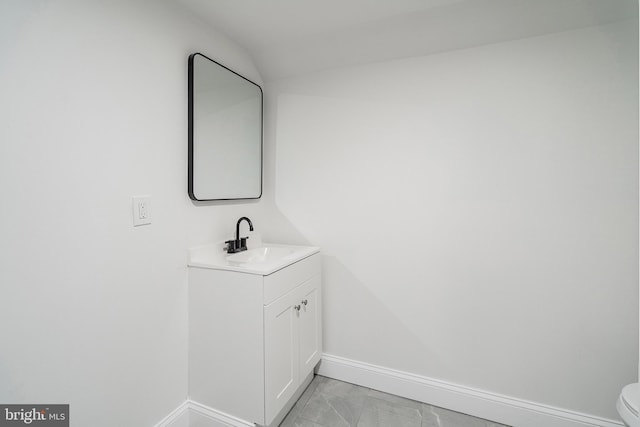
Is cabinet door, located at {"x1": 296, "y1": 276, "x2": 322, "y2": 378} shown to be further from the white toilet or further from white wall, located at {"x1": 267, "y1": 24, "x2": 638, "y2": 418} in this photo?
the white toilet

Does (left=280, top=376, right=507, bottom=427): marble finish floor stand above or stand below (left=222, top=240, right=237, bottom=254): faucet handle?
below

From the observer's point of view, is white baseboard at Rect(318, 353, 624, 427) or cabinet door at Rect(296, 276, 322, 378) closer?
white baseboard at Rect(318, 353, 624, 427)

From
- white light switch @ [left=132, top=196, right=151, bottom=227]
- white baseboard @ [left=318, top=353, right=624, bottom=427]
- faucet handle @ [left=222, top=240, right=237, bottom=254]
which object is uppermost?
white light switch @ [left=132, top=196, right=151, bottom=227]

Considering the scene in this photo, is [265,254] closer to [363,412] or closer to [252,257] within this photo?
[252,257]

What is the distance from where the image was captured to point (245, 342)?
56.7 inches

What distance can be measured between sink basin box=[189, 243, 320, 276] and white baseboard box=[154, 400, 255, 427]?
74 centimetres

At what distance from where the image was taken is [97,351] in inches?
46.6

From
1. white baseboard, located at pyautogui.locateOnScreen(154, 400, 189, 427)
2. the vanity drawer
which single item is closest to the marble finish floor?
white baseboard, located at pyautogui.locateOnScreen(154, 400, 189, 427)

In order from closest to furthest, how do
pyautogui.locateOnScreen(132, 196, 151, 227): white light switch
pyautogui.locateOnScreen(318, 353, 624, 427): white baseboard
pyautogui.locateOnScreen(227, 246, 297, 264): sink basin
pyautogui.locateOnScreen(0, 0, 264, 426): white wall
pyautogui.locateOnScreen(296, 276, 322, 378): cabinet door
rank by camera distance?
1. pyautogui.locateOnScreen(0, 0, 264, 426): white wall
2. pyautogui.locateOnScreen(132, 196, 151, 227): white light switch
3. pyautogui.locateOnScreen(318, 353, 624, 427): white baseboard
4. pyautogui.locateOnScreen(296, 276, 322, 378): cabinet door
5. pyautogui.locateOnScreen(227, 246, 297, 264): sink basin

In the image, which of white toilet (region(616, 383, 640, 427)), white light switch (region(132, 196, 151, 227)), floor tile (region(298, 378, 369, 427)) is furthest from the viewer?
floor tile (region(298, 378, 369, 427))

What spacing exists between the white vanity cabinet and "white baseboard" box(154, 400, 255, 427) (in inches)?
0.9

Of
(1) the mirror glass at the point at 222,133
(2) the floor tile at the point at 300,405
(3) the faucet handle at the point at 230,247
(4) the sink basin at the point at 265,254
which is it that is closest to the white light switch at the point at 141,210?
(1) the mirror glass at the point at 222,133

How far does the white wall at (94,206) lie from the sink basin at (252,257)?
0.09 meters

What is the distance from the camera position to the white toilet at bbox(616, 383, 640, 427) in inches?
43.6
